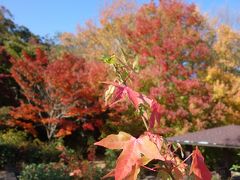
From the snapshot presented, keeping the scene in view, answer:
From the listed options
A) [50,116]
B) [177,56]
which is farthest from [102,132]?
[177,56]

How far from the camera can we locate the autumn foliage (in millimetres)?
13938

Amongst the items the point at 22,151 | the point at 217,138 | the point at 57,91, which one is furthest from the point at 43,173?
the point at 57,91

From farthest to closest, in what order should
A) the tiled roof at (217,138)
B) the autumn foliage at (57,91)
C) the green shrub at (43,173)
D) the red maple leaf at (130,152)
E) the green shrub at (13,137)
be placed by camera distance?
the autumn foliage at (57,91) < the green shrub at (13,137) < the green shrub at (43,173) < the tiled roof at (217,138) < the red maple leaf at (130,152)

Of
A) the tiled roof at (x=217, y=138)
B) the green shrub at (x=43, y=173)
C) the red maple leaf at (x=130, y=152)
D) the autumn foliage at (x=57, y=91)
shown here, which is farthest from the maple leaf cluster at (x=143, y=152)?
the autumn foliage at (x=57, y=91)

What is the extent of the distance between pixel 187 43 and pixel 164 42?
0.84 m

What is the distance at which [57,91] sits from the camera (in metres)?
14.2

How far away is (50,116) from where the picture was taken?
14.5 m

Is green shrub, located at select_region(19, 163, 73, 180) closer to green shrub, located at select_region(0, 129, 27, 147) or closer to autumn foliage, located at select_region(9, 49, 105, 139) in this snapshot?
green shrub, located at select_region(0, 129, 27, 147)

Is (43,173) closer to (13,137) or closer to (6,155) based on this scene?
(6,155)

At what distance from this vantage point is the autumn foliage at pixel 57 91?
13.9m

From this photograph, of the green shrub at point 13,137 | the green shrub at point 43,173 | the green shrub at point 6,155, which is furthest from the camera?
the green shrub at point 13,137

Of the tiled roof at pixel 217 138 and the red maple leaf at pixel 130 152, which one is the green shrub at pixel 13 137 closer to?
the tiled roof at pixel 217 138

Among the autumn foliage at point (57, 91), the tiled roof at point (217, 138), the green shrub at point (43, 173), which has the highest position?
the autumn foliage at point (57, 91)

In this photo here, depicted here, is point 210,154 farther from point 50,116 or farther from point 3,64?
point 3,64
